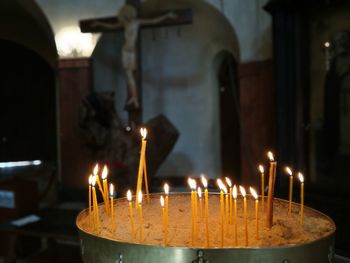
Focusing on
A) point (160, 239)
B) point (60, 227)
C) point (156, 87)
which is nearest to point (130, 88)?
point (156, 87)

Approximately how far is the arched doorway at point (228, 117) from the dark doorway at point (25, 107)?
168 inches

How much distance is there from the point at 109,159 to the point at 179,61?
2.35 m

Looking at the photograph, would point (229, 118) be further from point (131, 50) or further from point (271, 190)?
point (271, 190)

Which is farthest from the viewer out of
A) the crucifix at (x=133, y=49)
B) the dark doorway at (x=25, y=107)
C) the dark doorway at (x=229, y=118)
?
the dark doorway at (x=25, y=107)

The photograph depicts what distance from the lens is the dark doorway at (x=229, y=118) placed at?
575 centimetres

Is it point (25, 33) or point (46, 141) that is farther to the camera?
point (46, 141)

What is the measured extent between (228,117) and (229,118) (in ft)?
0.09

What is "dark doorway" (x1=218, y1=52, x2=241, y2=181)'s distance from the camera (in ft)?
18.9

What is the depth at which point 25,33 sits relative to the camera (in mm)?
7648

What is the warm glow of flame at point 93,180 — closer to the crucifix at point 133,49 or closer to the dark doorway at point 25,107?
the crucifix at point 133,49

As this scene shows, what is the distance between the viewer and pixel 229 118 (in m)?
5.82

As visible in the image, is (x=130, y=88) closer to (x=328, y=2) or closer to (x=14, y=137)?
(x=328, y=2)

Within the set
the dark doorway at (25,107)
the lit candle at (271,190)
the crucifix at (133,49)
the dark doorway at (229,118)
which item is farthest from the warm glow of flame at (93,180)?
the dark doorway at (25,107)

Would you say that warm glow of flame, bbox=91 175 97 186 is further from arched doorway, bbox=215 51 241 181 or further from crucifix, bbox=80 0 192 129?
arched doorway, bbox=215 51 241 181
